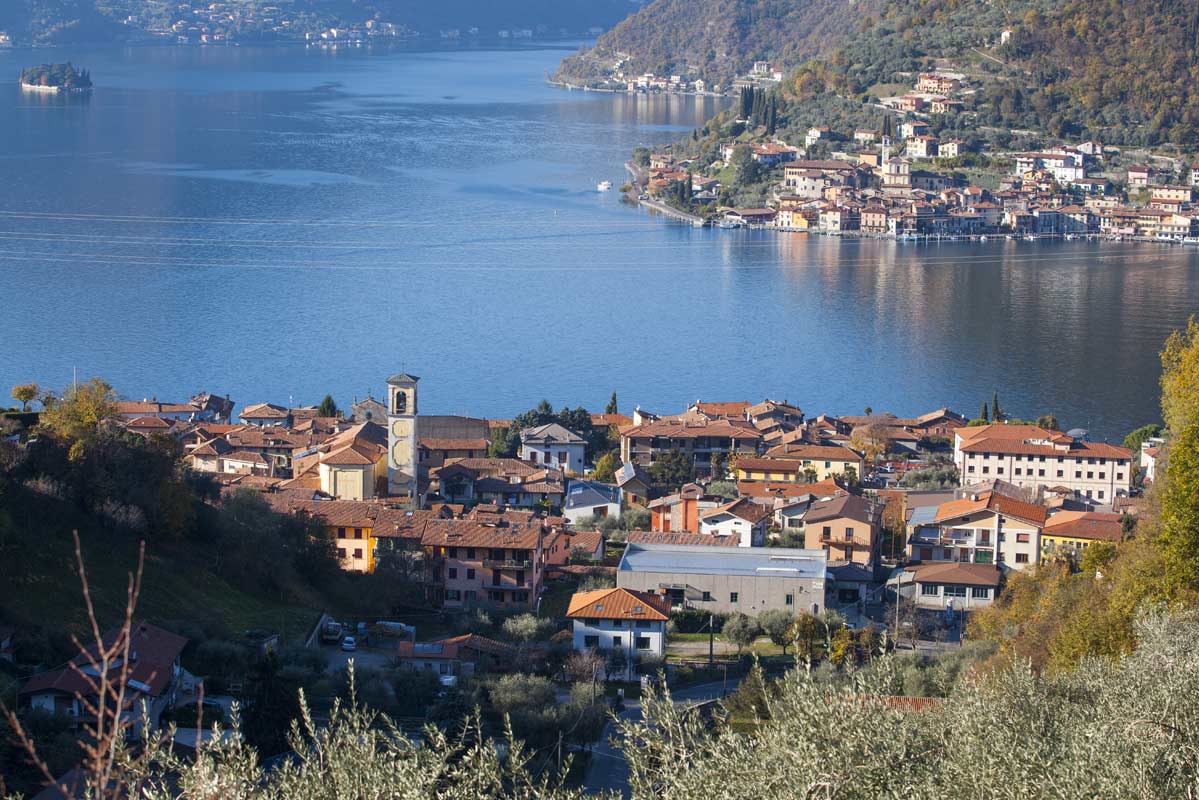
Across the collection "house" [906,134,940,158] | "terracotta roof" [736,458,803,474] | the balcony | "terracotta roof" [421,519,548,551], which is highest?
"house" [906,134,940,158]

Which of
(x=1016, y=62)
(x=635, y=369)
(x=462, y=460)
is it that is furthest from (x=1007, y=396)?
(x=1016, y=62)

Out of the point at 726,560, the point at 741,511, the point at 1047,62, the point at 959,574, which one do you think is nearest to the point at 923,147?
the point at 1047,62

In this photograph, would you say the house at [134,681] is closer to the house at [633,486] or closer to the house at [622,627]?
the house at [622,627]

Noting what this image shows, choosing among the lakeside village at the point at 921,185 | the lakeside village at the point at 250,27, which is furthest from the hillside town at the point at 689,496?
the lakeside village at the point at 250,27

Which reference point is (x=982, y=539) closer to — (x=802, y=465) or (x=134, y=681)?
(x=802, y=465)

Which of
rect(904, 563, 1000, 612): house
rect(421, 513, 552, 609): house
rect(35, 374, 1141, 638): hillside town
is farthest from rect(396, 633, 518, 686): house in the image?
rect(904, 563, 1000, 612): house

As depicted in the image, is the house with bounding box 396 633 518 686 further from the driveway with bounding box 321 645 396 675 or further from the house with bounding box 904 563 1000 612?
the house with bounding box 904 563 1000 612
